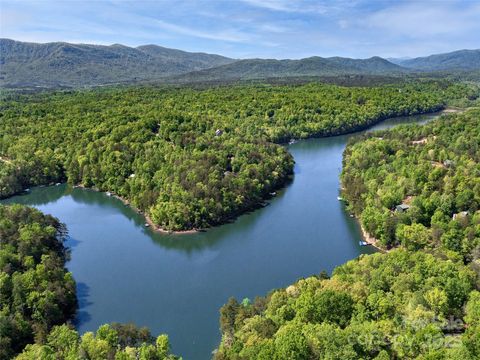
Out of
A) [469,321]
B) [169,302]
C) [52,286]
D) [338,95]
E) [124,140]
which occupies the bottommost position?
[169,302]

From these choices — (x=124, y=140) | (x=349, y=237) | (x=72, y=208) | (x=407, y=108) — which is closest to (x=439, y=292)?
(x=349, y=237)

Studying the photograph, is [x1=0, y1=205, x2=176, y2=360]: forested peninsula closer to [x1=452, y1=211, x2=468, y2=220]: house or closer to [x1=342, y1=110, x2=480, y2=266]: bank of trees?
[x1=342, y1=110, x2=480, y2=266]: bank of trees

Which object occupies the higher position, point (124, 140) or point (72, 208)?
point (124, 140)

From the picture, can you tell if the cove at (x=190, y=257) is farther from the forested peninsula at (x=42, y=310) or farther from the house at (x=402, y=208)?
the house at (x=402, y=208)

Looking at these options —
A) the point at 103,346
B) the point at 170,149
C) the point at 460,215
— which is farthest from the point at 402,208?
the point at 170,149

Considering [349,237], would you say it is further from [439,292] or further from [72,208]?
[72,208]

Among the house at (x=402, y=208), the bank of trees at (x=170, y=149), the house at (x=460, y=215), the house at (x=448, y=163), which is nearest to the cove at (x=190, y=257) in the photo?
the bank of trees at (x=170, y=149)

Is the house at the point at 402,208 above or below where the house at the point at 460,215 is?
below
